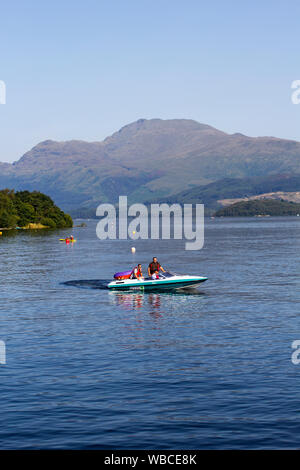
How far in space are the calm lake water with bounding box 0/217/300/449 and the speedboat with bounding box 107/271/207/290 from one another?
1241mm

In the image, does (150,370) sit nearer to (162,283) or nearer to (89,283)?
(162,283)

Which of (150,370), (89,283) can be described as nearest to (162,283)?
(89,283)

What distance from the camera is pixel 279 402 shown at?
27.5 metres

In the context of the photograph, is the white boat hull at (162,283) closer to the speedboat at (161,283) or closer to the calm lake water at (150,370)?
the speedboat at (161,283)

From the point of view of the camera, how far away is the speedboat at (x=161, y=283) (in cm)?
6500

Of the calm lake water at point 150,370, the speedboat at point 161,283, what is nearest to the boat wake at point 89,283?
the calm lake water at point 150,370

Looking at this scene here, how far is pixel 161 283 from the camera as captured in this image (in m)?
65.0

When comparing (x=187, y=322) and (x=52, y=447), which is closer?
(x=52, y=447)

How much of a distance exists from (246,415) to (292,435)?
9.01 feet

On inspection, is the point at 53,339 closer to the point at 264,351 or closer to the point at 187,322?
the point at 187,322

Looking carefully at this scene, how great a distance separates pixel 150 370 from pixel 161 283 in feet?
105

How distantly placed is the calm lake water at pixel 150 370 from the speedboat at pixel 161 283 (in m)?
1.24
